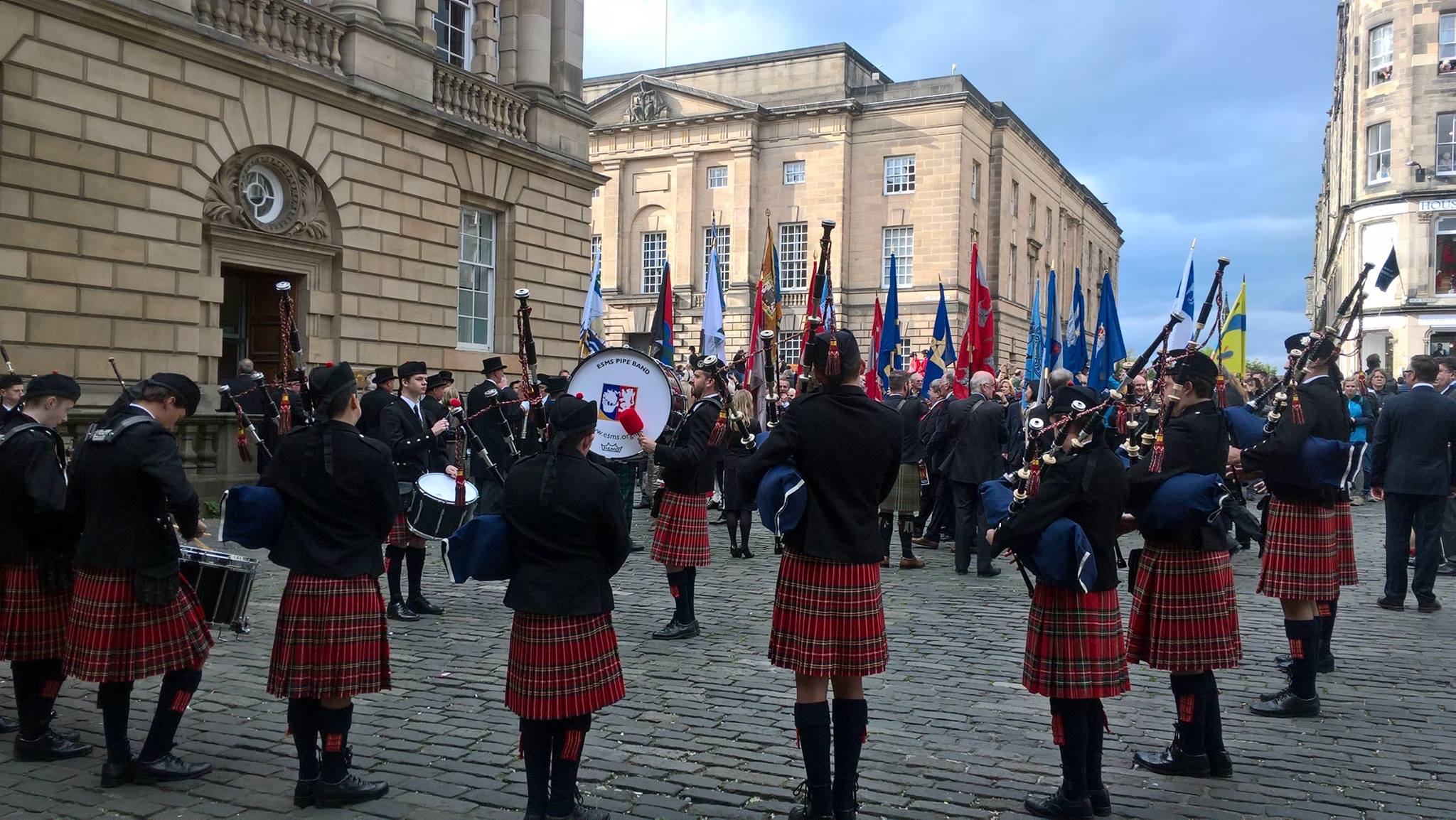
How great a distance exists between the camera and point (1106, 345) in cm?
1642

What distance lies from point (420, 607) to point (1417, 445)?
884 centimetres

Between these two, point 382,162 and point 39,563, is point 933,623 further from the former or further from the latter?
point 382,162

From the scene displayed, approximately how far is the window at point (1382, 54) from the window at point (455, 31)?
33.8m

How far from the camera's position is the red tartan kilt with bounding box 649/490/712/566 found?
8.30 m

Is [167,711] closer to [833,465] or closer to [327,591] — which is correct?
[327,591]

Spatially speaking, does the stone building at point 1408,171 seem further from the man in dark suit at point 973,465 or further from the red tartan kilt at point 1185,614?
the red tartan kilt at point 1185,614

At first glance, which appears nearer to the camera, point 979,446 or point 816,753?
point 816,753

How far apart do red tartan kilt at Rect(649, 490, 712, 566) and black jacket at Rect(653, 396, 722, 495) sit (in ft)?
0.27

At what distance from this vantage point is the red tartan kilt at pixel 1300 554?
6.54m

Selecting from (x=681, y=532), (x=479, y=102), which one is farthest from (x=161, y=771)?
(x=479, y=102)

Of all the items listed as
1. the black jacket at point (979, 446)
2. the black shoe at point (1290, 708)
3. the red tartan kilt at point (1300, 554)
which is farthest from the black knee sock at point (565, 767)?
the black jacket at point (979, 446)

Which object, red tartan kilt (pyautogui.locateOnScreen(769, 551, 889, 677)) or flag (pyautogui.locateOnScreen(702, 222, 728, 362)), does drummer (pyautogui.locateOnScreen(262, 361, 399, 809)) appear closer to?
red tartan kilt (pyautogui.locateOnScreen(769, 551, 889, 677))

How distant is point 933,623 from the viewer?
29.5 feet

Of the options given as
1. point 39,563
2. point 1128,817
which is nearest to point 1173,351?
point 1128,817
